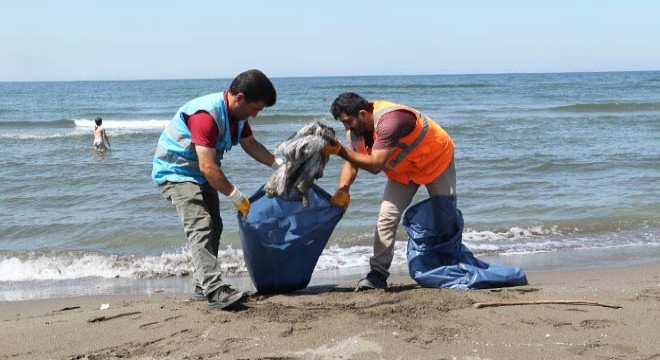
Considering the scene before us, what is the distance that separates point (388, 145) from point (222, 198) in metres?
5.15

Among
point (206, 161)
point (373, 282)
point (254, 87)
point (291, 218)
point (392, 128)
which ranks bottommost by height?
point (373, 282)

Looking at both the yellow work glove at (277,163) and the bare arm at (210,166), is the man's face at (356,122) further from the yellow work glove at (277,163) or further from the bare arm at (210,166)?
the bare arm at (210,166)

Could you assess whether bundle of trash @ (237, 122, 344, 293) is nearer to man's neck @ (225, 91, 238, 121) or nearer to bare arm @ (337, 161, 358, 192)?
bare arm @ (337, 161, 358, 192)

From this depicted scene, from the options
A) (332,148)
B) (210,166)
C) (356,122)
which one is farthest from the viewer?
(356,122)

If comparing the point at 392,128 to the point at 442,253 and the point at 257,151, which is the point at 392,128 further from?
the point at 442,253

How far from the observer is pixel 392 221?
16.8 feet

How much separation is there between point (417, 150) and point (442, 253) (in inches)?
31.9

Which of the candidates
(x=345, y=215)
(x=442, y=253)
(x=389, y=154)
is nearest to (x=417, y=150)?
(x=389, y=154)

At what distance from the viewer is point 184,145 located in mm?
4547

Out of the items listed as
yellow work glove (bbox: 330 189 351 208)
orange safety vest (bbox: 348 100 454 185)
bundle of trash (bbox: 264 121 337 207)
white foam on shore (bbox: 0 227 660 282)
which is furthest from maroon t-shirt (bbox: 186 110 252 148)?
white foam on shore (bbox: 0 227 660 282)

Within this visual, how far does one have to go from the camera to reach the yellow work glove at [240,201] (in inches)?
177

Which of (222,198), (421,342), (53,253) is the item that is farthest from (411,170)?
(222,198)

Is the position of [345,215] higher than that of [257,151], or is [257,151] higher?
[257,151]

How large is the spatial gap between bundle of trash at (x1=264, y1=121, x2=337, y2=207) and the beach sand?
702 mm
